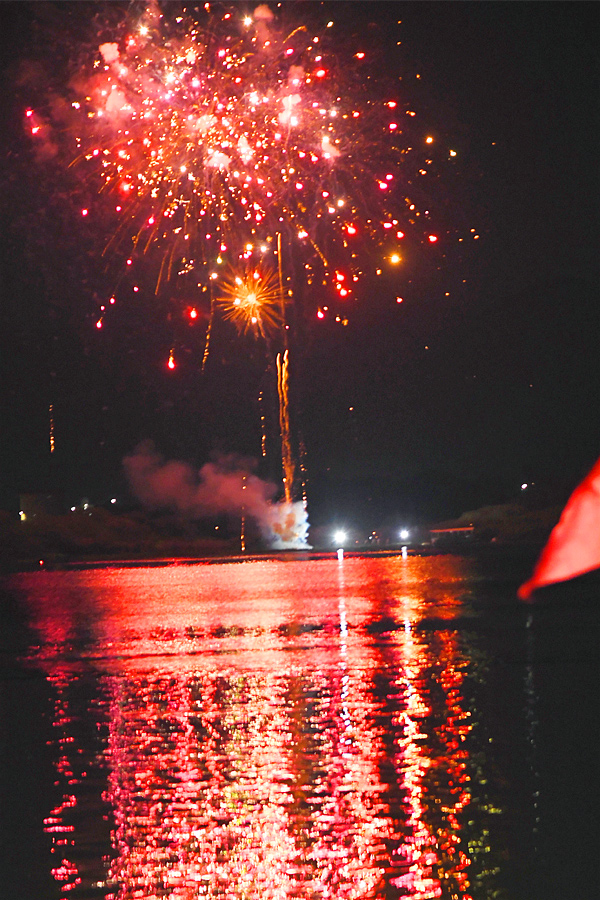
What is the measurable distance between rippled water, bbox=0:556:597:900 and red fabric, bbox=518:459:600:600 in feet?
13.0

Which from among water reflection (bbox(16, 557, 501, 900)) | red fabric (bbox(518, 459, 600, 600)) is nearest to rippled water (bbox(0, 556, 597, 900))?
water reflection (bbox(16, 557, 501, 900))

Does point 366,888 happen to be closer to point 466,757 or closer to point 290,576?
point 466,757

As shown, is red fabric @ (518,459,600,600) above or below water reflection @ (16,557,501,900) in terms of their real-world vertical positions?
above

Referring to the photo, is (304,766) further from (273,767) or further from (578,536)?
(578,536)

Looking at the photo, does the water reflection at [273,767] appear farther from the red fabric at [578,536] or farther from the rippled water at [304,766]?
the red fabric at [578,536]

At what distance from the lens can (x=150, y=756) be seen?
10.5 metres

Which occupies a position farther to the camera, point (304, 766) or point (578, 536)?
point (304, 766)

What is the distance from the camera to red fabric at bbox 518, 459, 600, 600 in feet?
9.11

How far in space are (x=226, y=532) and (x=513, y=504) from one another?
42.9m

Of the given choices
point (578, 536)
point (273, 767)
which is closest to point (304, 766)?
point (273, 767)

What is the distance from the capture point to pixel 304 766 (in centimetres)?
969

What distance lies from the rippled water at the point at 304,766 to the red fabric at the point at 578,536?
3.98 m

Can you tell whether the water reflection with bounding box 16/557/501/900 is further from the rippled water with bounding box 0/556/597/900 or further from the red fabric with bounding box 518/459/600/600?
the red fabric with bounding box 518/459/600/600

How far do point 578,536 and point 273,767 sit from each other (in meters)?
7.52
